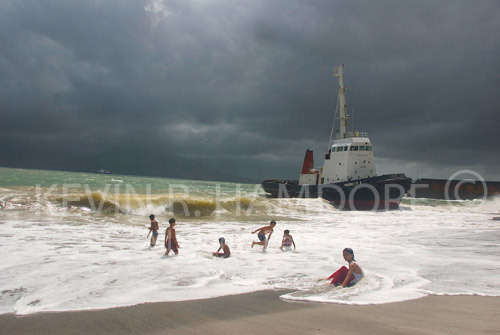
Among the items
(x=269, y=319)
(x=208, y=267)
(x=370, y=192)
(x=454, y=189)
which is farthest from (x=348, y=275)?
(x=454, y=189)

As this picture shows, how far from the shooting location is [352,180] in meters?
33.2

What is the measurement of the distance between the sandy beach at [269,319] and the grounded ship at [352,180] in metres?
28.2

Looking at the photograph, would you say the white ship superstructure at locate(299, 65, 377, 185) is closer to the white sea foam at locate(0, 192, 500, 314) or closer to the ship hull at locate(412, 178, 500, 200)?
the white sea foam at locate(0, 192, 500, 314)

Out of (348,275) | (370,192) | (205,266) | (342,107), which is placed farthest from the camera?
(342,107)

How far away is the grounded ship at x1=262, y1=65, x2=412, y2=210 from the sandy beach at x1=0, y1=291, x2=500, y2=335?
2820 centimetres

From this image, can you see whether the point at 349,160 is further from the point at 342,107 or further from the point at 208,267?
the point at 208,267

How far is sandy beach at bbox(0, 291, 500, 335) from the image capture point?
12.7 feet

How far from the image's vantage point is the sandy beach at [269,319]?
3.88m

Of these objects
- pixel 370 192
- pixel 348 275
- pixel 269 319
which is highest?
pixel 370 192

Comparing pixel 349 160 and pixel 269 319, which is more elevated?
pixel 349 160

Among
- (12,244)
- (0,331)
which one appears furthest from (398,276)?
(12,244)

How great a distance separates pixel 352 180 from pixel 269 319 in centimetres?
3073

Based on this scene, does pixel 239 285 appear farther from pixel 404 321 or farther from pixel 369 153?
pixel 369 153

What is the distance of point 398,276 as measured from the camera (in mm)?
7051
